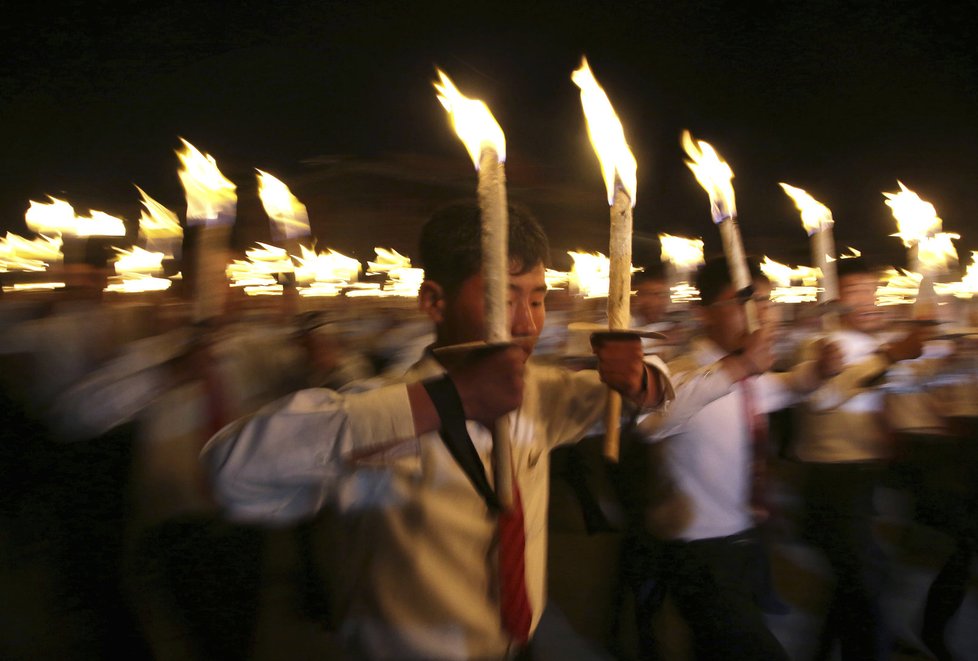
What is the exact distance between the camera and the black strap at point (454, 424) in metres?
1.49

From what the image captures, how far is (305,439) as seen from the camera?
5.04 ft

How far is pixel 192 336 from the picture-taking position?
8.96 feet

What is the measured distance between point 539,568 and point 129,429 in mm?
2676

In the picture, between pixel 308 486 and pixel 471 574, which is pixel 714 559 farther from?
pixel 308 486

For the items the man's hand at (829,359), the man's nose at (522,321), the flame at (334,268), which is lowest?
the man's hand at (829,359)

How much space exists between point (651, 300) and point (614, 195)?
3.72 metres

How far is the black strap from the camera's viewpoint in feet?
4.88

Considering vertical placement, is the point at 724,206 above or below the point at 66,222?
below

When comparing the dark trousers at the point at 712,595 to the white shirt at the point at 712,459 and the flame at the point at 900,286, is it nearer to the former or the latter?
the white shirt at the point at 712,459

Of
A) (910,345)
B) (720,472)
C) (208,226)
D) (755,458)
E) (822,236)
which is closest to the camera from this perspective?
(208,226)

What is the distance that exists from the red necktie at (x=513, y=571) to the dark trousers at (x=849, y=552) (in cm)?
241

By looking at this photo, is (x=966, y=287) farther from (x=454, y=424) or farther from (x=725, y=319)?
(x=454, y=424)

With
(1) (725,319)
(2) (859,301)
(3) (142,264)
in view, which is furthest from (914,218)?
(3) (142,264)

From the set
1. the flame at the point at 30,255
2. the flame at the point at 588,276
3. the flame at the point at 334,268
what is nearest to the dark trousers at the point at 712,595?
the flame at the point at 334,268
